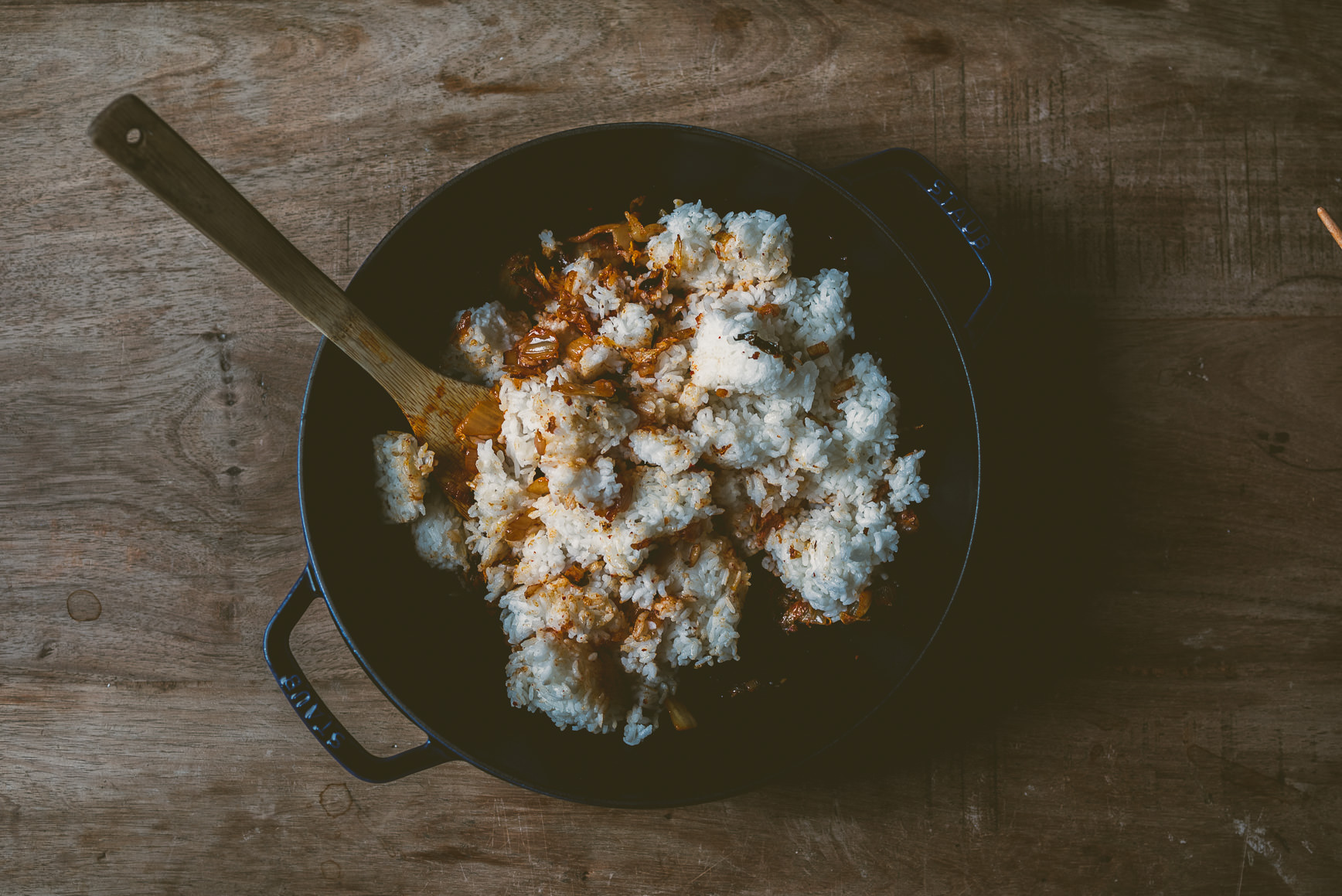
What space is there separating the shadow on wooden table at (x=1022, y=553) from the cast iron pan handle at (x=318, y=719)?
0.88m

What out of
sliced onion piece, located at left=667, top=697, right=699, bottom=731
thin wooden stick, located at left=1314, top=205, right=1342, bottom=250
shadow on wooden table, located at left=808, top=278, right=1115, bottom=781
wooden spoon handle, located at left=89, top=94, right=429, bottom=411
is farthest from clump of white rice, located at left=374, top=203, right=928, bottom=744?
thin wooden stick, located at left=1314, top=205, right=1342, bottom=250

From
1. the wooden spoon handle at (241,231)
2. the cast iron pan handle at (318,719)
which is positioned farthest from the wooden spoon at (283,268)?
the cast iron pan handle at (318,719)

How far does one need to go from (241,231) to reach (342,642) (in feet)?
Result: 3.01

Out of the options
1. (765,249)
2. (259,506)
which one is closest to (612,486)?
(765,249)

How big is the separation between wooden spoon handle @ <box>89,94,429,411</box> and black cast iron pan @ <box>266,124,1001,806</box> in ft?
0.22

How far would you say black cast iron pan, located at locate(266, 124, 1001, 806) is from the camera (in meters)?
1.54

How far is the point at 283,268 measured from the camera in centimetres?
139

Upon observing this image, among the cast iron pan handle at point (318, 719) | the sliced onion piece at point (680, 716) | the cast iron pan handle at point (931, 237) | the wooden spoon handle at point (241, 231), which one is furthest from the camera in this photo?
the cast iron pan handle at point (931, 237)

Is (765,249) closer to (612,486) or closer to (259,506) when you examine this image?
(612,486)

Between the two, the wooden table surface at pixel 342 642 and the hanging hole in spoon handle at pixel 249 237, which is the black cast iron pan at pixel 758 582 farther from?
the wooden table surface at pixel 342 642

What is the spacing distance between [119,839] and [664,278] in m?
1.74

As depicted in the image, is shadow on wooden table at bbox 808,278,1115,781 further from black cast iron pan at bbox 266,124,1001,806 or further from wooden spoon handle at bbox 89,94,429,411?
wooden spoon handle at bbox 89,94,429,411

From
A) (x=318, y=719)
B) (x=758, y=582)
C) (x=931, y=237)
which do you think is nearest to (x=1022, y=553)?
(x=758, y=582)

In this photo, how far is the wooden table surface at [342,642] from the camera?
1.81 m
